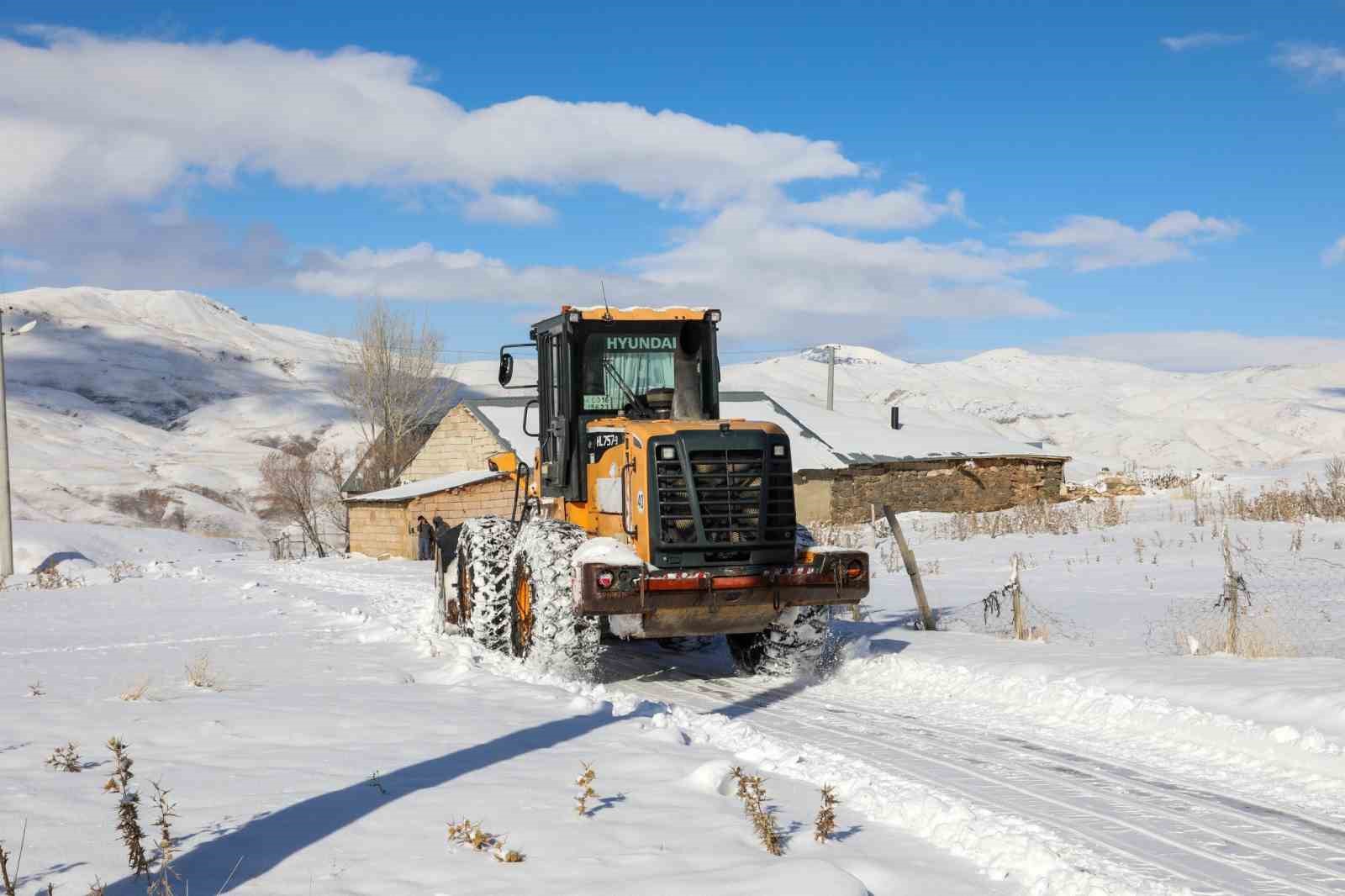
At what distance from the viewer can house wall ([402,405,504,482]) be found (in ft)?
136

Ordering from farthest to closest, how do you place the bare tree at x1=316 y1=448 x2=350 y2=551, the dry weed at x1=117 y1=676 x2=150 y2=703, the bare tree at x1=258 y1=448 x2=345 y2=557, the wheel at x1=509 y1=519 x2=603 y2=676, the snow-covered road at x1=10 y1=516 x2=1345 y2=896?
the bare tree at x1=316 y1=448 x2=350 y2=551, the bare tree at x1=258 y1=448 x2=345 y2=557, the wheel at x1=509 y1=519 x2=603 y2=676, the dry weed at x1=117 y1=676 x2=150 y2=703, the snow-covered road at x1=10 y1=516 x2=1345 y2=896

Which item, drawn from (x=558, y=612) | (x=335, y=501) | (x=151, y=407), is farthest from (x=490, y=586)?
(x=151, y=407)

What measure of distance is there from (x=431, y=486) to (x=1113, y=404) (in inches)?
4600

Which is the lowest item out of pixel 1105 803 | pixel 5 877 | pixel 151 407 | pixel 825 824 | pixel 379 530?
pixel 1105 803

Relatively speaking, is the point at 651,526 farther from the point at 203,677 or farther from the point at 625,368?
the point at 203,677

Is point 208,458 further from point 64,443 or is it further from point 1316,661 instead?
point 1316,661

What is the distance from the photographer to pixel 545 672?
420 inches

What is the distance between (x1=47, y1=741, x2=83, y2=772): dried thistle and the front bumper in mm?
4269

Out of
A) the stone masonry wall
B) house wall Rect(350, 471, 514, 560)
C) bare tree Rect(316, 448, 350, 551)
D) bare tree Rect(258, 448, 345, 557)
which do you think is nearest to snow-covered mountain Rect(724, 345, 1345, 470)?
bare tree Rect(316, 448, 350, 551)

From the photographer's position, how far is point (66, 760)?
615 centimetres

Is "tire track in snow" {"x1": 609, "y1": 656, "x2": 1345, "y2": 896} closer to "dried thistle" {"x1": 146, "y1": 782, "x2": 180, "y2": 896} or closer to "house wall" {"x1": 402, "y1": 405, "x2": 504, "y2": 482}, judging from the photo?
"dried thistle" {"x1": 146, "y1": 782, "x2": 180, "y2": 896}

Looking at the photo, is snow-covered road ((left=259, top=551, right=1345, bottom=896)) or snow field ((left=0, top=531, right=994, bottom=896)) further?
snow-covered road ((left=259, top=551, right=1345, bottom=896))

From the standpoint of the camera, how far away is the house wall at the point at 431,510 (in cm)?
3653

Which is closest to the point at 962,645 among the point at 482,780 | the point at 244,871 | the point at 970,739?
the point at 970,739
